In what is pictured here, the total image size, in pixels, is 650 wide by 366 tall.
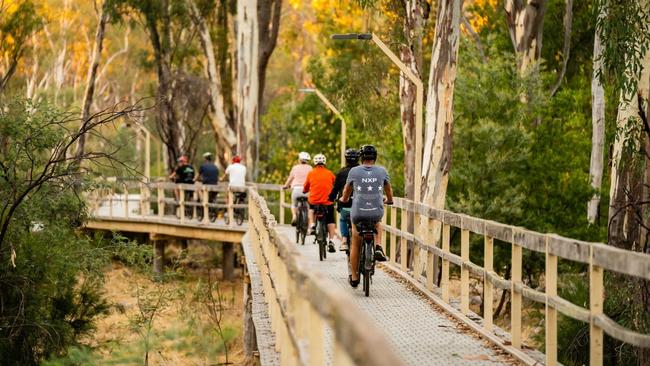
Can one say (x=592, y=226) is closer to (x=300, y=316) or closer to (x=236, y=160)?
(x=236, y=160)

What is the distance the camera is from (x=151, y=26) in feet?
141

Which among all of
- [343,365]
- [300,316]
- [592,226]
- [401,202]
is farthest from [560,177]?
[343,365]

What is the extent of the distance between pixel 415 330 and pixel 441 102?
35.5 feet

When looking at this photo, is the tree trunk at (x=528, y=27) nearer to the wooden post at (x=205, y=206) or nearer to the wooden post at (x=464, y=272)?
the wooden post at (x=205, y=206)

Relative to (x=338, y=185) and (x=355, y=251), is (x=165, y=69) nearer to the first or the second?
(x=338, y=185)

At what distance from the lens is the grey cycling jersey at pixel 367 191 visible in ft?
49.5

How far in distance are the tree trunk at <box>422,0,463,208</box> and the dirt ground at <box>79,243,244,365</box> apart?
4.60m

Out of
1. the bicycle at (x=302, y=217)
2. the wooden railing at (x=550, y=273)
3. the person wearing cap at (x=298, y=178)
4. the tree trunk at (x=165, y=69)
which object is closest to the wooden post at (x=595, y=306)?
the wooden railing at (x=550, y=273)

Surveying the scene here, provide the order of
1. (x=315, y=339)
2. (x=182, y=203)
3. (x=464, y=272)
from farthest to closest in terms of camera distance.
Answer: (x=182, y=203)
(x=464, y=272)
(x=315, y=339)

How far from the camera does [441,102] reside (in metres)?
22.9

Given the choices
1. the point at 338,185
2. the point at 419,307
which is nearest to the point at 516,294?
the point at 419,307

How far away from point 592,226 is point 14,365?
1402 cm

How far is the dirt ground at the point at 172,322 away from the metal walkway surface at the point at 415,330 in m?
2.21

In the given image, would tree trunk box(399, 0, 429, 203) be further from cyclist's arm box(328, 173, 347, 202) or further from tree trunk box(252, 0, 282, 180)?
tree trunk box(252, 0, 282, 180)
